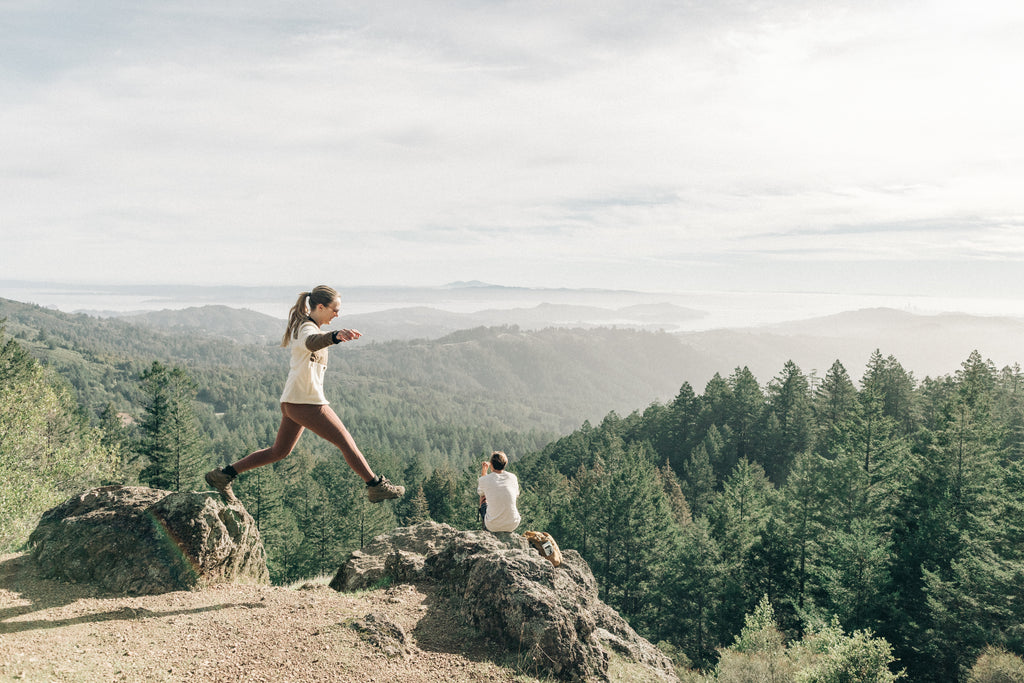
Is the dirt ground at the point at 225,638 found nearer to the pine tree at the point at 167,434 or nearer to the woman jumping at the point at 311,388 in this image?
the woman jumping at the point at 311,388

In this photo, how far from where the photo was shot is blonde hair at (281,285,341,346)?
7.59 m

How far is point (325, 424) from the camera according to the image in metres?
7.57

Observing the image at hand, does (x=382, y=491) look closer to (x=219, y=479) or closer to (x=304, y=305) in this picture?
(x=219, y=479)

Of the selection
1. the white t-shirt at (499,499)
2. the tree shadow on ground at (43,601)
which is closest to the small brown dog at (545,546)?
the white t-shirt at (499,499)

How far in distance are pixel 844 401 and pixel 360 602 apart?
68.0 meters

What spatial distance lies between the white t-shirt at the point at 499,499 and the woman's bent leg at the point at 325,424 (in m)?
2.81

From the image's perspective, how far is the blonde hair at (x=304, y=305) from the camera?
24.9ft

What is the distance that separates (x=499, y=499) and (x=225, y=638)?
→ 4813 mm

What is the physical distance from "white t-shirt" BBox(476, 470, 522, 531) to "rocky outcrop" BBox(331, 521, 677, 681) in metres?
0.34

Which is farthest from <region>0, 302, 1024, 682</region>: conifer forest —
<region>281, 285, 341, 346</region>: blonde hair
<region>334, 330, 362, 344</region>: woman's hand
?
<region>334, 330, 362, 344</region>: woman's hand

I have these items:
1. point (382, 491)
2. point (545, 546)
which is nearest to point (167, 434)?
point (545, 546)

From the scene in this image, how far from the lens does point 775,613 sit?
33156 mm

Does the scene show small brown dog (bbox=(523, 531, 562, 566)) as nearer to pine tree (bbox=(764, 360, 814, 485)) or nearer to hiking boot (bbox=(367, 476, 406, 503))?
hiking boot (bbox=(367, 476, 406, 503))

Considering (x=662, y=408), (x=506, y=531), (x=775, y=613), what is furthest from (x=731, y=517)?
(x=662, y=408)
